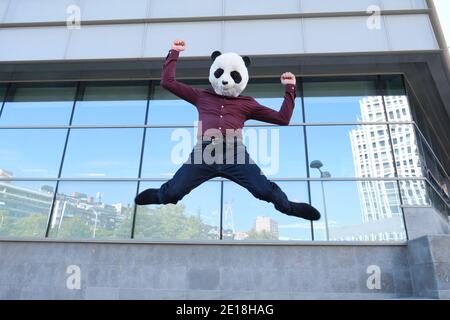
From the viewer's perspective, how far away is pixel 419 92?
965cm

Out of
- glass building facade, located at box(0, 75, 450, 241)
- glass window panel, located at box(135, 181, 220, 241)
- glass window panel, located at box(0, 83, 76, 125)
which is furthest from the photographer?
glass window panel, located at box(0, 83, 76, 125)

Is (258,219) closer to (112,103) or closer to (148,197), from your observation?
(148,197)

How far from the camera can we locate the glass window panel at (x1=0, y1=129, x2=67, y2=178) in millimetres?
8766

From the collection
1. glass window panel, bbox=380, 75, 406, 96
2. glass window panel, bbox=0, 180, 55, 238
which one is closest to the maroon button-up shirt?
glass window panel, bbox=0, 180, 55, 238

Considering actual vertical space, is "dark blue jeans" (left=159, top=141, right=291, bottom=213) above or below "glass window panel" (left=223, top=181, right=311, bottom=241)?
below

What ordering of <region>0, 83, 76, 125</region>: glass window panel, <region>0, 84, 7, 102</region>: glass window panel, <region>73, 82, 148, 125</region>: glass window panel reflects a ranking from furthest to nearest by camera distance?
<region>0, 84, 7, 102</region>: glass window panel
<region>0, 83, 76, 125</region>: glass window panel
<region>73, 82, 148, 125</region>: glass window panel

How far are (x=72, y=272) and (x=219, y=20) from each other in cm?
642

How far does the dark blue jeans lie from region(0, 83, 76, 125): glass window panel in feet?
21.8

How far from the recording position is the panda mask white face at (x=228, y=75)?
13.7 ft

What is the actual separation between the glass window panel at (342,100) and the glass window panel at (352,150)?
308 mm

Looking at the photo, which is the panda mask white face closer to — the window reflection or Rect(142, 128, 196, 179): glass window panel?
Rect(142, 128, 196, 179): glass window panel

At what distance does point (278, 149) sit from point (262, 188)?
197 inches

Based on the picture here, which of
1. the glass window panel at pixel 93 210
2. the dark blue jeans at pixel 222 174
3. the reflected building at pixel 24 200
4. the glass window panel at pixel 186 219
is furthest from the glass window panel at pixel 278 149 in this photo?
the reflected building at pixel 24 200
